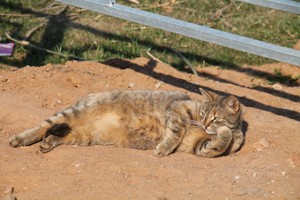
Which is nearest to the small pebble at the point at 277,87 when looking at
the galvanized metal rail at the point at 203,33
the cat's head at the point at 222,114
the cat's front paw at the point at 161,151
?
the cat's head at the point at 222,114

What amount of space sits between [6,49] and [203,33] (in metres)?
3.10

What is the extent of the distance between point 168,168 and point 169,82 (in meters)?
1.95

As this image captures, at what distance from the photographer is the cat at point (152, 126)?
5.94 m

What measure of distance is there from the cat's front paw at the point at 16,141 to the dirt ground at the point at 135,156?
5 cm

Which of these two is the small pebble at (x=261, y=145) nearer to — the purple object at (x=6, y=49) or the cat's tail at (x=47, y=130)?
the cat's tail at (x=47, y=130)

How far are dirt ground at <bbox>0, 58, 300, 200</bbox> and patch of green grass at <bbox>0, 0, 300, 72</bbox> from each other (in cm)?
84

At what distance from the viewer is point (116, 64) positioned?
7738mm

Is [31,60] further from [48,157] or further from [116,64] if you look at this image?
[48,157]

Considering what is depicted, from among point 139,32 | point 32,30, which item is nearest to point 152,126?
point 139,32

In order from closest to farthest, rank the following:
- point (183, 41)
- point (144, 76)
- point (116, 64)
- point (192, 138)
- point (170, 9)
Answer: point (192, 138) → point (144, 76) → point (116, 64) → point (183, 41) → point (170, 9)

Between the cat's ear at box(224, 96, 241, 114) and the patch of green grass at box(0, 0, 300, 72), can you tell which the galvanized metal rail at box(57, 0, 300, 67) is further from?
the patch of green grass at box(0, 0, 300, 72)

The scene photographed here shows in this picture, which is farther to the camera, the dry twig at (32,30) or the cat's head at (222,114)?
the dry twig at (32,30)

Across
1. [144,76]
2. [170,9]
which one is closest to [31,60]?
[144,76]

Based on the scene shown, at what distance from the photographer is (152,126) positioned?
6.09 m
